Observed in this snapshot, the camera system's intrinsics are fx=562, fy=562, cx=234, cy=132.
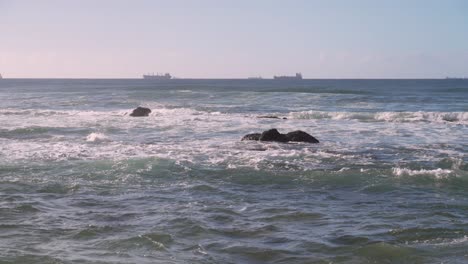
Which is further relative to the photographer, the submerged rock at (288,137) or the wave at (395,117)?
the wave at (395,117)

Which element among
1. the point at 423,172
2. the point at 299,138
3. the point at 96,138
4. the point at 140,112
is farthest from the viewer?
the point at 140,112

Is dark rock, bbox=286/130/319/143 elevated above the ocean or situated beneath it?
elevated above

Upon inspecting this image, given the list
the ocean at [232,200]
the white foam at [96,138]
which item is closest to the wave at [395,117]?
the ocean at [232,200]

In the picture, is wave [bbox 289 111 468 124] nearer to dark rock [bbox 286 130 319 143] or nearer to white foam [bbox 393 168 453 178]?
dark rock [bbox 286 130 319 143]

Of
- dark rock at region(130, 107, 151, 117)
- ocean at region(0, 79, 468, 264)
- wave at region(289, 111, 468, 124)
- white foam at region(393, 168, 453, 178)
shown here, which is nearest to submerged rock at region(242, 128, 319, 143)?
ocean at region(0, 79, 468, 264)

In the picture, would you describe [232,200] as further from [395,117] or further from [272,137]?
[395,117]

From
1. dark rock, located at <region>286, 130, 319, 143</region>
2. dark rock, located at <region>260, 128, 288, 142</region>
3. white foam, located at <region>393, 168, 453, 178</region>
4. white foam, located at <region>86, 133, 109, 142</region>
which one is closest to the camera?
white foam, located at <region>393, 168, 453, 178</region>

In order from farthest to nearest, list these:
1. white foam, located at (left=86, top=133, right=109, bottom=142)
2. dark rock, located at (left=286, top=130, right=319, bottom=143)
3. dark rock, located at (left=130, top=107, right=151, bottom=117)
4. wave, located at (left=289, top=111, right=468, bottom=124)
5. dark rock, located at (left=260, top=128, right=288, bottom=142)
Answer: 1. dark rock, located at (left=130, top=107, right=151, bottom=117)
2. wave, located at (left=289, top=111, right=468, bottom=124)
3. white foam, located at (left=86, top=133, right=109, bottom=142)
4. dark rock, located at (left=260, top=128, right=288, bottom=142)
5. dark rock, located at (left=286, top=130, right=319, bottom=143)

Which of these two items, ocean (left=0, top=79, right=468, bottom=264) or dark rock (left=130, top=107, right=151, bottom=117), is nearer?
ocean (left=0, top=79, right=468, bottom=264)

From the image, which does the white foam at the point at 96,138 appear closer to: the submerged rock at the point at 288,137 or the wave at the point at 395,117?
the submerged rock at the point at 288,137

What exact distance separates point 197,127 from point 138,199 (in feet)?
53.1

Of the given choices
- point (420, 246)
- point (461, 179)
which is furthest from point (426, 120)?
point (420, 246)

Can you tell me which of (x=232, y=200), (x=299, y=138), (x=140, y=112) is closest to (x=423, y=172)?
(x=232, y=200)

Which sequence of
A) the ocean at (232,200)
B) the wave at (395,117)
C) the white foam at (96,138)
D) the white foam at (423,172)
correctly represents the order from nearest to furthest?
the ocean at (232,200)
the white foam at (423,172)
the white foam at (96,138)
the wave at (395,117)
